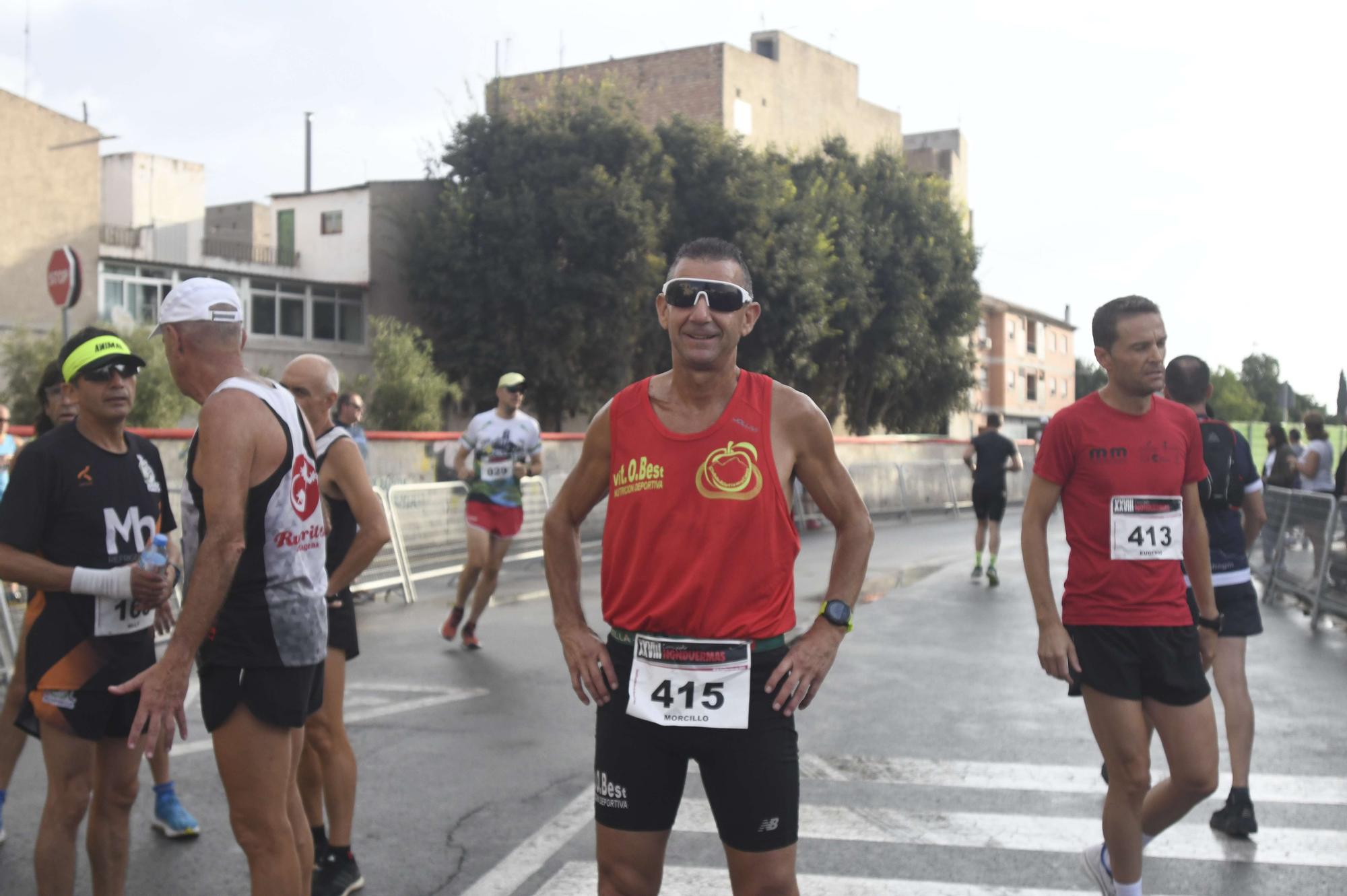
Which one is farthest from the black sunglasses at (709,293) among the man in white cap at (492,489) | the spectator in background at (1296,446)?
the spectator in background at (1296,446)

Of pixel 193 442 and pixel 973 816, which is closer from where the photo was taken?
pixel 193 442

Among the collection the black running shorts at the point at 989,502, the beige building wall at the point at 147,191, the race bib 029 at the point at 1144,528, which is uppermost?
the beige building wall at the point at 147,191

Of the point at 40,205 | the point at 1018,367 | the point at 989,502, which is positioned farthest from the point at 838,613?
the point at 1018,367

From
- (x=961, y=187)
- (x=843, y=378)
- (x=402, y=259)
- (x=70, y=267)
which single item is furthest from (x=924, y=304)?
(x=70, y=267)

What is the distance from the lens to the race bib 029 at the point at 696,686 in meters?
3.23

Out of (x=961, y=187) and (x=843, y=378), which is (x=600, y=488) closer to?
(x=843, y=378)

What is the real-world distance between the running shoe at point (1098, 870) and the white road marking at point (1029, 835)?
685 mm

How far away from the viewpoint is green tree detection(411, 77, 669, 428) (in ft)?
117

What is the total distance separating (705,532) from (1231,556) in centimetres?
342

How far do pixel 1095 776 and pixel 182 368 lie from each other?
188 inches

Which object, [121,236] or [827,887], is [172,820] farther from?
[121,236]

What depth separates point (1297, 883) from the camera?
16.1 feet

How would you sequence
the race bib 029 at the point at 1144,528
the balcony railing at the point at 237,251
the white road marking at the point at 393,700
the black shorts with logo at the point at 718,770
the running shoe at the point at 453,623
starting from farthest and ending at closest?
the balcony railing at the point at 237,251
the running shoe at the point at 453,623
the white road marking at the point at 393,700
the race bib 029 at the point at 1144,528
the black shorts with logo at the point at 718,770

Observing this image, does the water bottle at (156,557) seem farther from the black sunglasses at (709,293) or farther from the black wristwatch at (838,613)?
the black wristwatch at (838,613)
